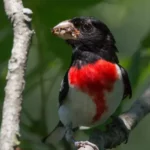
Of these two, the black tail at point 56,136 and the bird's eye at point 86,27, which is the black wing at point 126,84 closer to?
the bird's eye at point 86,27

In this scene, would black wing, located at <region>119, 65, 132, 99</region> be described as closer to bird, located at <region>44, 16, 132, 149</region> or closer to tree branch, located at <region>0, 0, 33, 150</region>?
bird, located at <region>44, 16, 132, 149</region>

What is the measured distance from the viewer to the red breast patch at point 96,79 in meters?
2.07

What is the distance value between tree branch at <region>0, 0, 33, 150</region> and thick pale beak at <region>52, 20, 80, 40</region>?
42 cm

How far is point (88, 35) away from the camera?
2.12m

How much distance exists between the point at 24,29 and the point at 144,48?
75 cm

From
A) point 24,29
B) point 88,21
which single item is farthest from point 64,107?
point 24,29

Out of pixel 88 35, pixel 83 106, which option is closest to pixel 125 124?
pixel 83 106

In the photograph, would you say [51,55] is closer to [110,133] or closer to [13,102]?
[110,133]

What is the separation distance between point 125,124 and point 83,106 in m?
0.15

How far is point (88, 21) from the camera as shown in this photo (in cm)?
211

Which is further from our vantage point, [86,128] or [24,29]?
[86,128]

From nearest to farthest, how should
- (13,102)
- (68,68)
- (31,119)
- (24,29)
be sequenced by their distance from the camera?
(13,102) → (24,29) → (31,119) → (68,68)

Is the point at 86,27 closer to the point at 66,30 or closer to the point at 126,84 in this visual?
the point at 66,30

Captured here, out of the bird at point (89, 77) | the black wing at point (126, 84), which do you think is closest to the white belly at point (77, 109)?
the bird at point (89, 77)
